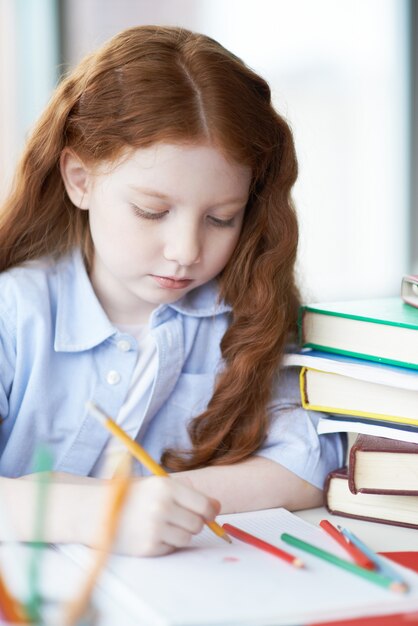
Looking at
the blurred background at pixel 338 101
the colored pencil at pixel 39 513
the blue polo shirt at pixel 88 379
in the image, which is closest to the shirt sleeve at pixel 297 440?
the blue polo shirt at pixel 88 379

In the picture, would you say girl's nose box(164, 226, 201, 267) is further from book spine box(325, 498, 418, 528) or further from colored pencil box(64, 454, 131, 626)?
colored pencil box(64, 454, 131, 626)

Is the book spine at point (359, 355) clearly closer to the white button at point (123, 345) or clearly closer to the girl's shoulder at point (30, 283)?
the white button at point (123, 345)

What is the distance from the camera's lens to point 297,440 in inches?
41.4

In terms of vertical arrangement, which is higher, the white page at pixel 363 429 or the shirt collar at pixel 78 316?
the shirt collar at pixel 78 316

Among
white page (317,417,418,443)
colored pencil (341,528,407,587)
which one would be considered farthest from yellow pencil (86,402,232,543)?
white page (317,417,418,443)

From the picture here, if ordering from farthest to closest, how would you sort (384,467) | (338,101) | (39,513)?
(338,101) < (384,467) < (39,513)

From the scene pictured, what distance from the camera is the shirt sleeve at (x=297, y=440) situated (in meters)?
1.04

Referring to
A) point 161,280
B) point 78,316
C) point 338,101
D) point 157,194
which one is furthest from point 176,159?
point 338,101

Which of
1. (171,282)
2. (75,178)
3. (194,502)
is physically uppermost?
(75,178)

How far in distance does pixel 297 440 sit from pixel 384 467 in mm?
141

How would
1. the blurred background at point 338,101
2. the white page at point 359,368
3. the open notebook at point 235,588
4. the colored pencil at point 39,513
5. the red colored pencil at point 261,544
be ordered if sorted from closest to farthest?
the colored pencil at point 39,513, the open notebook at point 235,588, the red colored pencil at point 261,544, the white page at point 359,368, the blurred background at point 338,101

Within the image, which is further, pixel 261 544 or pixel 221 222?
pixel 221 222

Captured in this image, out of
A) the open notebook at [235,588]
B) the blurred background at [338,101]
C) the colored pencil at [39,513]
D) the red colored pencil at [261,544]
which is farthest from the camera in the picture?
the blurred background at [338,101]

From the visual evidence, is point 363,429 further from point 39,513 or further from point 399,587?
point 39,513
